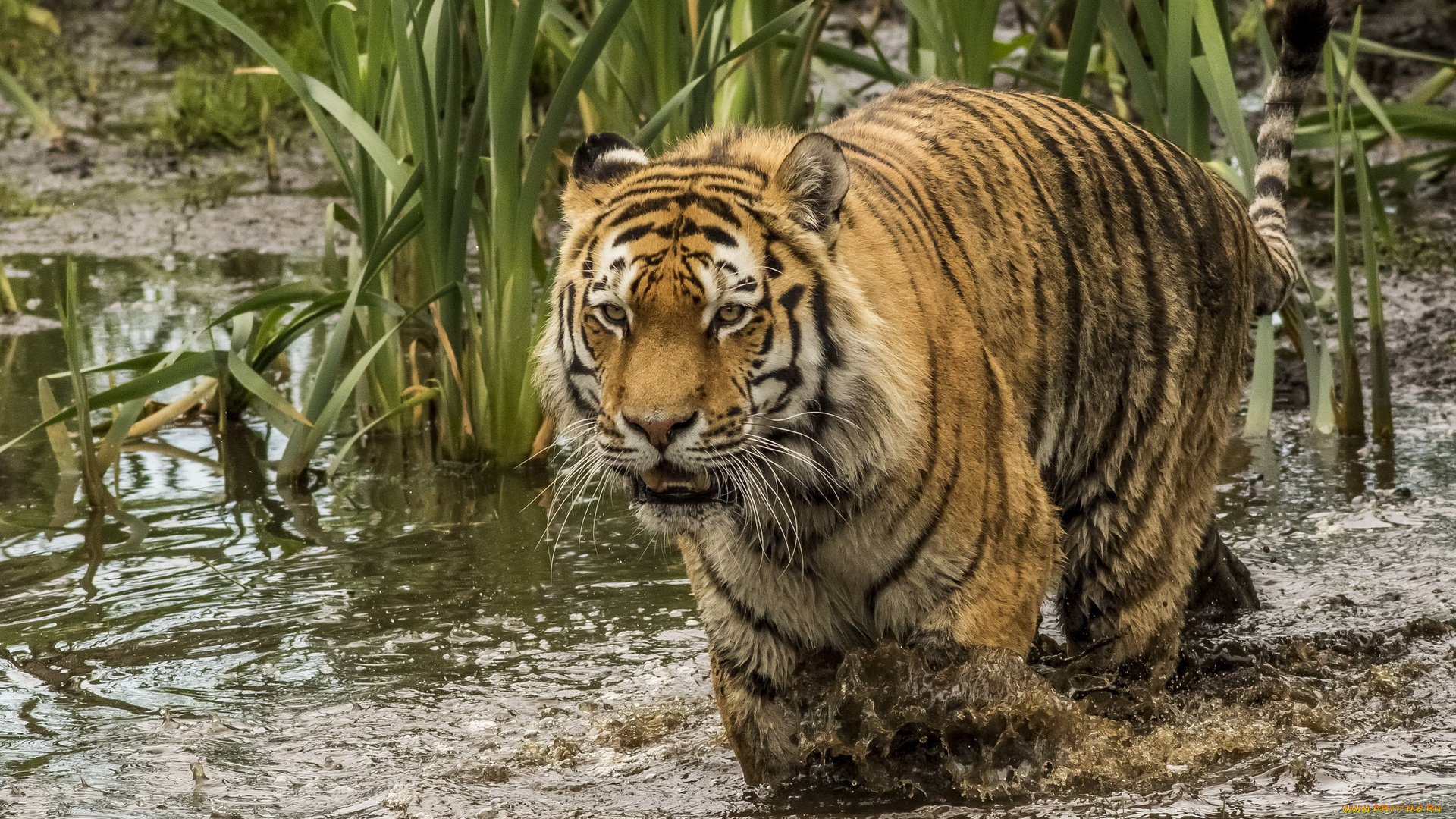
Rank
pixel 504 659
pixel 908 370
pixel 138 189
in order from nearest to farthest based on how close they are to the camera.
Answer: pixel 908 370, pixel 504 659, pixel 138 189

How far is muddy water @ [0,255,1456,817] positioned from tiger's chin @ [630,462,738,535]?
0.66 metres

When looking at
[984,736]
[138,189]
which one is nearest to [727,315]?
[984,736]

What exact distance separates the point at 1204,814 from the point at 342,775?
1628 millimetres

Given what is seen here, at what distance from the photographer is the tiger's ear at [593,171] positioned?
3.02m

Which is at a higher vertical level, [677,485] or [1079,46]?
[1079,46]

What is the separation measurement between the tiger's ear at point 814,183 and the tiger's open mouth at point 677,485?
46 cm

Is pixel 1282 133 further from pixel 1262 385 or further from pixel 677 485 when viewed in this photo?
pixel 677 485

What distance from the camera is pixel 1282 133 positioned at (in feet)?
13.4

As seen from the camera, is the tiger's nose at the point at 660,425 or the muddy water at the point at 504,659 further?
the muddy water at the point at 504,659

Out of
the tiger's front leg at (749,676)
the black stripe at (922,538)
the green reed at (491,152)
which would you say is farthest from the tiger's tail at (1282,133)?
the tiger's front leg at (749,676)

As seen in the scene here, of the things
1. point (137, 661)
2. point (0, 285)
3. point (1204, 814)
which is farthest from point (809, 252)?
point (0, 285)

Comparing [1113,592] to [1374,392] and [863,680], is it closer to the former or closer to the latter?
[863,680]

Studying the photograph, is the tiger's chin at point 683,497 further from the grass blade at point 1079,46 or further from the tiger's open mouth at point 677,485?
the grass blade at point 1079,46

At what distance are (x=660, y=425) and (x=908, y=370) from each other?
48 cm
